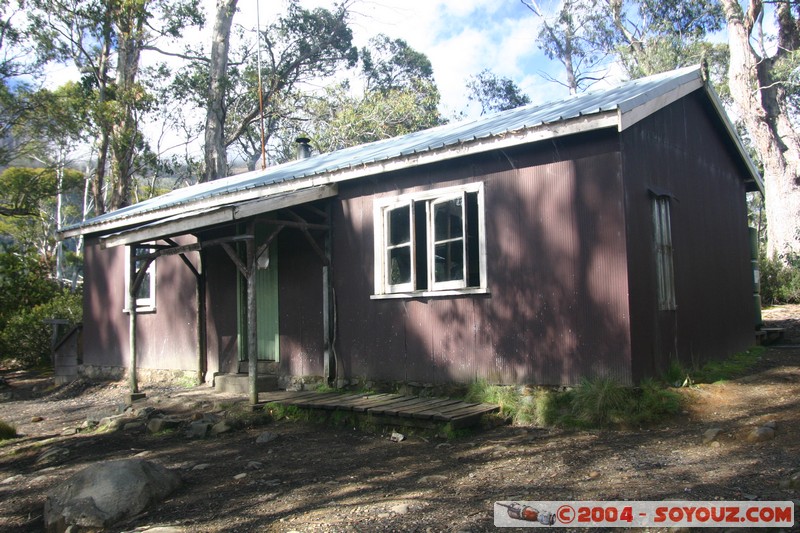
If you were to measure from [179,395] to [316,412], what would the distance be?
321 centimetres

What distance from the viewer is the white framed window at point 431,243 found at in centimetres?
811

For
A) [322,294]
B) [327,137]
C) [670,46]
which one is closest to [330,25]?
[327,137]

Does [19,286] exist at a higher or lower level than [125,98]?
lower

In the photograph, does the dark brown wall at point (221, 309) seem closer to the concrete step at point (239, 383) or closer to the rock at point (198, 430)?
the concrete step at point (239, 383)

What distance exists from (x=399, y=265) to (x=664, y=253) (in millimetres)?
3400

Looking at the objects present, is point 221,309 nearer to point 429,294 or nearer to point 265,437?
point 265,437

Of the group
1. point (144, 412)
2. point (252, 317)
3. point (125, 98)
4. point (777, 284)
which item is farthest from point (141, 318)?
point (777, 284)

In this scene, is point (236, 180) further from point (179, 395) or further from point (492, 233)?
point (492, 233)

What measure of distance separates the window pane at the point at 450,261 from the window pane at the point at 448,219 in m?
0.11

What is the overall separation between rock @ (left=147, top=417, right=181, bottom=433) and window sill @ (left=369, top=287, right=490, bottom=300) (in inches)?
120

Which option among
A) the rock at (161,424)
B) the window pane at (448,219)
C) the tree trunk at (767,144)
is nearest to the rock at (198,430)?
the rock at (161,424)

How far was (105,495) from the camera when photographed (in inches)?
207

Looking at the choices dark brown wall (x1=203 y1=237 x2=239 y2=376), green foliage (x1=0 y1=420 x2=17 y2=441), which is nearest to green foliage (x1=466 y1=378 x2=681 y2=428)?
dark brown wall (x1=203 y1=237 x2=239 y2=376)

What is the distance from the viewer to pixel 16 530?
17.4 feet
